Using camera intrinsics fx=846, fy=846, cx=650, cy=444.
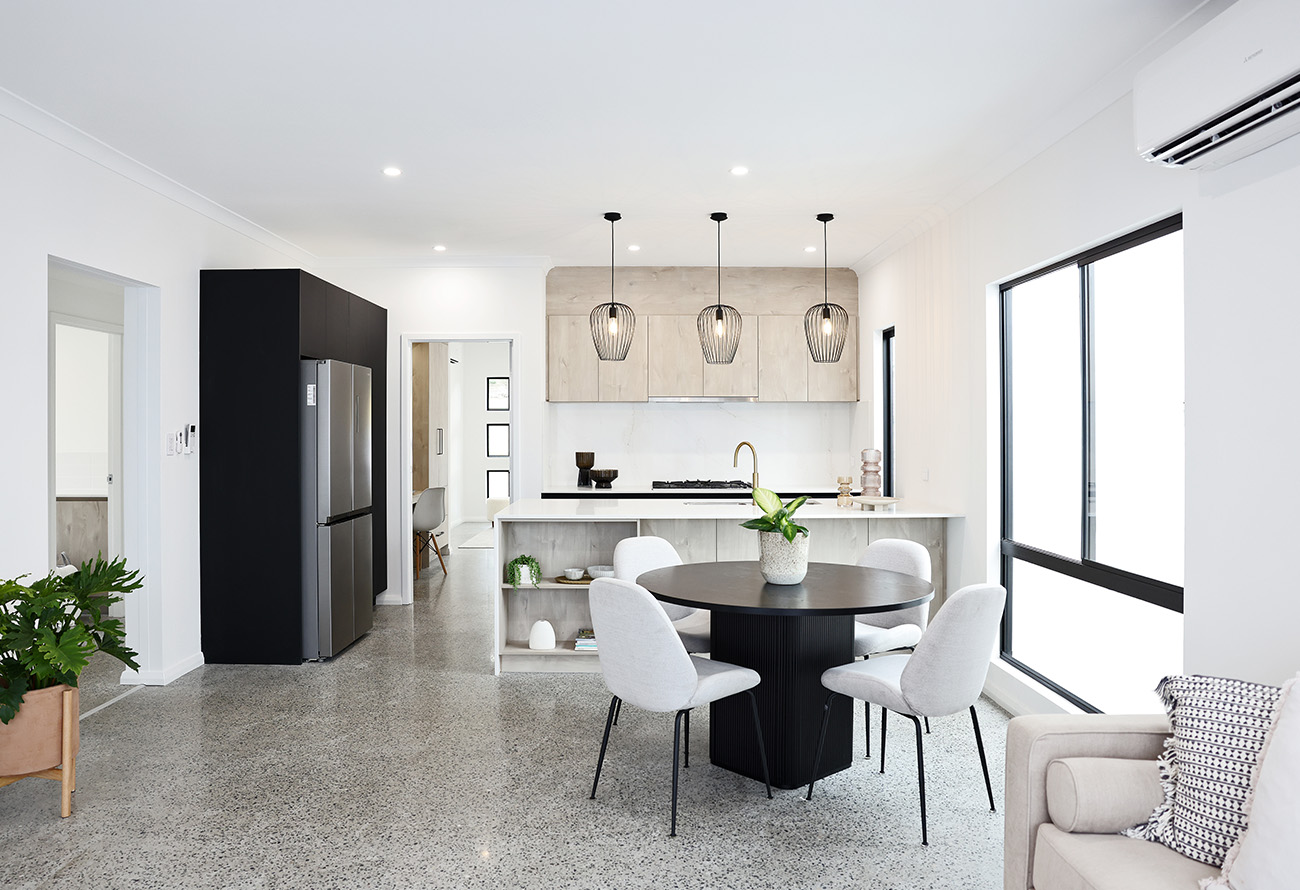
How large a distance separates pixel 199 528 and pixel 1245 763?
4.94 m

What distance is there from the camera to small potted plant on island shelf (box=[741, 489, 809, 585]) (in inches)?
125

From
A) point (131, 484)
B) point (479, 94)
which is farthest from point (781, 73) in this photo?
point (131, 484)

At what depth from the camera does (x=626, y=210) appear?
509cm

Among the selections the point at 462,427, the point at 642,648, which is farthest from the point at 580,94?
the point at 462,427

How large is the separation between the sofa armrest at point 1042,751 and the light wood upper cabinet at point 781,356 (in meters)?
4.97

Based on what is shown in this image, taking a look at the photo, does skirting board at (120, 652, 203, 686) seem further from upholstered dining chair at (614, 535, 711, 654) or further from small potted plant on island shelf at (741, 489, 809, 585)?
small potted plant on island shelf at (741, 489, 809, 585)

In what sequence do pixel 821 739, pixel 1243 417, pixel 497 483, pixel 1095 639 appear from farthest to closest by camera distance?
pixel 497 483, pixel 1095 639, pixel 821 739, pixel 1243 417

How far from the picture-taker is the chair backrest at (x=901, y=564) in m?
3.67

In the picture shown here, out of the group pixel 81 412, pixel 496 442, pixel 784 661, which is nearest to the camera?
pixel 784 661

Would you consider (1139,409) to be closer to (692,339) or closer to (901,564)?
(901,564)

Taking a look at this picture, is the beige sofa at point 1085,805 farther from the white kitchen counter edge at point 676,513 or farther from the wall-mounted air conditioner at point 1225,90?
the white kitchen counter edge at point 676,513

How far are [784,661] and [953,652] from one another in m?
0.67

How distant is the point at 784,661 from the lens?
10.3 feet

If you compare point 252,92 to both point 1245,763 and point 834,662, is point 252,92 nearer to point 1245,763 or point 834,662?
point 834,662
